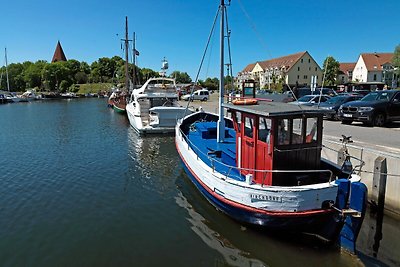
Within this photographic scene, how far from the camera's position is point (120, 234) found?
7676mm

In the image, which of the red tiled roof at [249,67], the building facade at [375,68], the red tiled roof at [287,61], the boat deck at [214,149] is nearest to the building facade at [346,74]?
the building facade at [375,68]

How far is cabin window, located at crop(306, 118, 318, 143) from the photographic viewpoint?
6.98 meters

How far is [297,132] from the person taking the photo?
7055 millimetres

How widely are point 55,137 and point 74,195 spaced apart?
44.1 feet

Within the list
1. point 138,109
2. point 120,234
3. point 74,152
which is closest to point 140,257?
point 120,234

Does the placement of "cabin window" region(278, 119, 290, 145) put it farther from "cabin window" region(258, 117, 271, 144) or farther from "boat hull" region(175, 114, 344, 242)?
"boat hull" region(175, 114, 344, 242)

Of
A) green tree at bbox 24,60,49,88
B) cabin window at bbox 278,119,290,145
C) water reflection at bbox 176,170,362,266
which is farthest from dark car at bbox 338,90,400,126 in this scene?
green tree at bbox 24,60,49,88

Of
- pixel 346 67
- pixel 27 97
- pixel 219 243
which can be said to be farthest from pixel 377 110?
pixel 346 67

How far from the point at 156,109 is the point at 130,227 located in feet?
45.9

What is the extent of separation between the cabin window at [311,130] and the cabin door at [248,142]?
4.19 feet

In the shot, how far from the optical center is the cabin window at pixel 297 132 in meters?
6.95

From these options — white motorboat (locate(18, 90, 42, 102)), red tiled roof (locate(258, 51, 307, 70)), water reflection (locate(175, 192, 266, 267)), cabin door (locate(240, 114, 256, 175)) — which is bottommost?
water reflection (locate(175, 192, 266, 267))

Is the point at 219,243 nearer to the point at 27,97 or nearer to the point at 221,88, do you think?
the point at 221,88

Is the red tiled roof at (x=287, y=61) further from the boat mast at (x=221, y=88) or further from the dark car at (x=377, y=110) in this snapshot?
the boat mast at (x=221, y=88)
